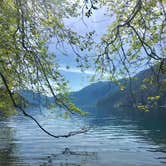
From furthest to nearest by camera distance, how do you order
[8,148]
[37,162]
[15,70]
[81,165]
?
[8,148] < [37,162] < [81,165] < [15,70]

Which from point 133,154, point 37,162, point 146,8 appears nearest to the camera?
point 146,8

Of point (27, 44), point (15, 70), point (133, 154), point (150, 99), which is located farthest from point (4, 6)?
point (133, 154)

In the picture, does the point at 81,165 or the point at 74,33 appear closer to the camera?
the point at 74,33

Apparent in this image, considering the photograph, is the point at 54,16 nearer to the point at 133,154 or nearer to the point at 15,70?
→ the point at 15,70

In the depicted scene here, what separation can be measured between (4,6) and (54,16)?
129 cm

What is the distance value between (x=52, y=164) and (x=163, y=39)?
76.4 feet

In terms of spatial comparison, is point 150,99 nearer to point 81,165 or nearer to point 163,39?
point 163,39

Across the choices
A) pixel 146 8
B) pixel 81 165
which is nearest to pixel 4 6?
pixel 146 8

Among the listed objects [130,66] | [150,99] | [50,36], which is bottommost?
[150,99]

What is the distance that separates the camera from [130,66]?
11.3 meters

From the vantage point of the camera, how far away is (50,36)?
34.8 feet

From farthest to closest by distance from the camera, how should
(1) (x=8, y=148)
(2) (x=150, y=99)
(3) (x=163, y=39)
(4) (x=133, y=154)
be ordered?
(1) (x=8, y=148)
(4) (x=133, y=154)
(2) (x=150, y=99)
(3) (x=163, y=39)

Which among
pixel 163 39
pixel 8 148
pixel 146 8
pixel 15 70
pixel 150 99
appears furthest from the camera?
pixel 8 148

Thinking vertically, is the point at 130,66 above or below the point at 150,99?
above
